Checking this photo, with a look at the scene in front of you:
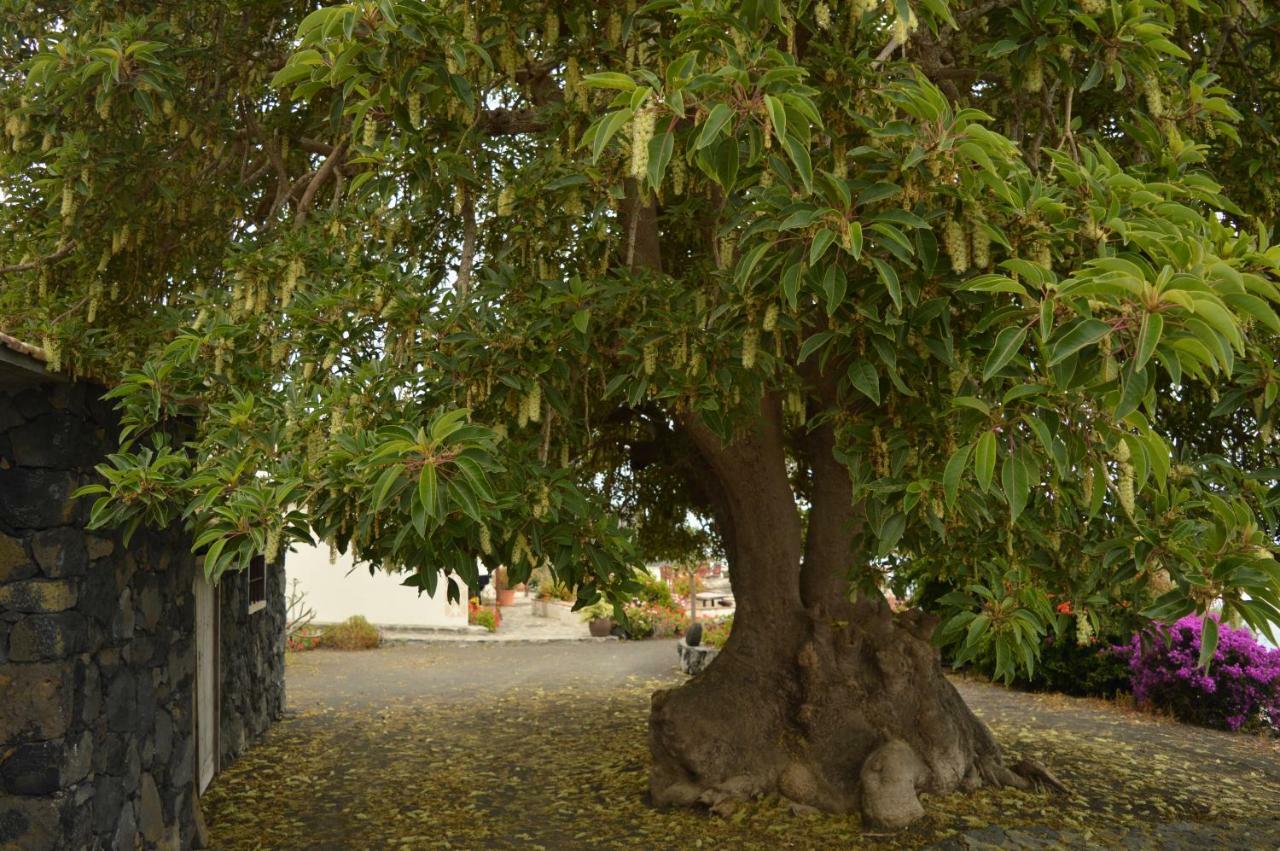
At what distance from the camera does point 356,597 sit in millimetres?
15195

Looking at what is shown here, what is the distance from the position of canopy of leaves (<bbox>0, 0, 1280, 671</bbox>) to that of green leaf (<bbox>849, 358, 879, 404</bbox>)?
11mm

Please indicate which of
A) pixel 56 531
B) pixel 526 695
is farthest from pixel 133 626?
pixel 526 695

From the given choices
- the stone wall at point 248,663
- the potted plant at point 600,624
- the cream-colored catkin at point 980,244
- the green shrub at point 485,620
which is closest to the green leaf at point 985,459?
the cream-colored catkin at point 980,244

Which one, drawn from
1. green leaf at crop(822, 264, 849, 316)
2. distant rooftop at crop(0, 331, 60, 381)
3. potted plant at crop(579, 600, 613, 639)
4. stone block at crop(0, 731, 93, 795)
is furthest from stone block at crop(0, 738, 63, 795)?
potted plant at crop(579, 600, 613, 639)

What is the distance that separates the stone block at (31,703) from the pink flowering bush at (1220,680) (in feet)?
25.1

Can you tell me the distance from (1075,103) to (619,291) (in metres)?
2.38

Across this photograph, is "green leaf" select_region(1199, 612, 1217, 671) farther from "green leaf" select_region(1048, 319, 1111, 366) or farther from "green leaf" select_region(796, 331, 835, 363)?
"green leaf" select_region(796, 331, 835, 363)

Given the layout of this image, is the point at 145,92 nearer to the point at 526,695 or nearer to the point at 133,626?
the point at 133,626

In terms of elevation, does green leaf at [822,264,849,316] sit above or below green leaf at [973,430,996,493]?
above

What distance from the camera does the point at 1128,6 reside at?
10.1ft

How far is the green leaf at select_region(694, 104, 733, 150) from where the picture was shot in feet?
7.10

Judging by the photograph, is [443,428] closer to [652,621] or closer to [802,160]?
[802,160]

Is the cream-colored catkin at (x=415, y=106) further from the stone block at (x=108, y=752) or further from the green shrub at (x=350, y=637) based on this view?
the green shrub at (x=350, y=637)

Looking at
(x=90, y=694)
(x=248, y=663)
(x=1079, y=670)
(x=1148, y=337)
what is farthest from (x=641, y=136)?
(x=1079, y=670)
